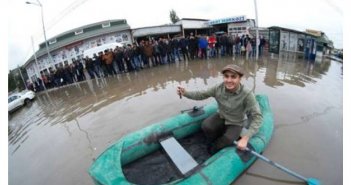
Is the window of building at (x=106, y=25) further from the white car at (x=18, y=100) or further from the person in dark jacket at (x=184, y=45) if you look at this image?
the person in dark jacket at (x=184, y=45)

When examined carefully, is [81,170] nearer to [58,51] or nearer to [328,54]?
[328,54]

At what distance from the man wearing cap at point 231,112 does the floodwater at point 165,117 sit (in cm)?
74

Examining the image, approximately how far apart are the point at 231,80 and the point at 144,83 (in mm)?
6616

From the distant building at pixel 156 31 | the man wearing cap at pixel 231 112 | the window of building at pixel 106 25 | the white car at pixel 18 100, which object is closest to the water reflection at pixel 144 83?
the white car at pixel 18 100

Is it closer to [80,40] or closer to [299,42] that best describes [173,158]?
[299,42]

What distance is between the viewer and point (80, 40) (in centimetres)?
2373

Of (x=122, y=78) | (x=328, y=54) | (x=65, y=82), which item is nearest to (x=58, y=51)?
(x=65, y=82)

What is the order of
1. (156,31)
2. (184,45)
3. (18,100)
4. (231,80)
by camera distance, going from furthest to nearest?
(156,31) → (184,45) → (18,100) → (231,80)

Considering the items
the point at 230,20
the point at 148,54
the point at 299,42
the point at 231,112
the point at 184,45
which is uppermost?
the point at 230,20

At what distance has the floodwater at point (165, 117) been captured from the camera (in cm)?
378

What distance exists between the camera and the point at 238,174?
3209mm

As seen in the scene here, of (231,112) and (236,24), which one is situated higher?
(236,24)

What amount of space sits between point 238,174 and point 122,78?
8679 mm

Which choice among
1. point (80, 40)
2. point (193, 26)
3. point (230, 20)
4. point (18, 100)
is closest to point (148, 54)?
point (18, 100)
